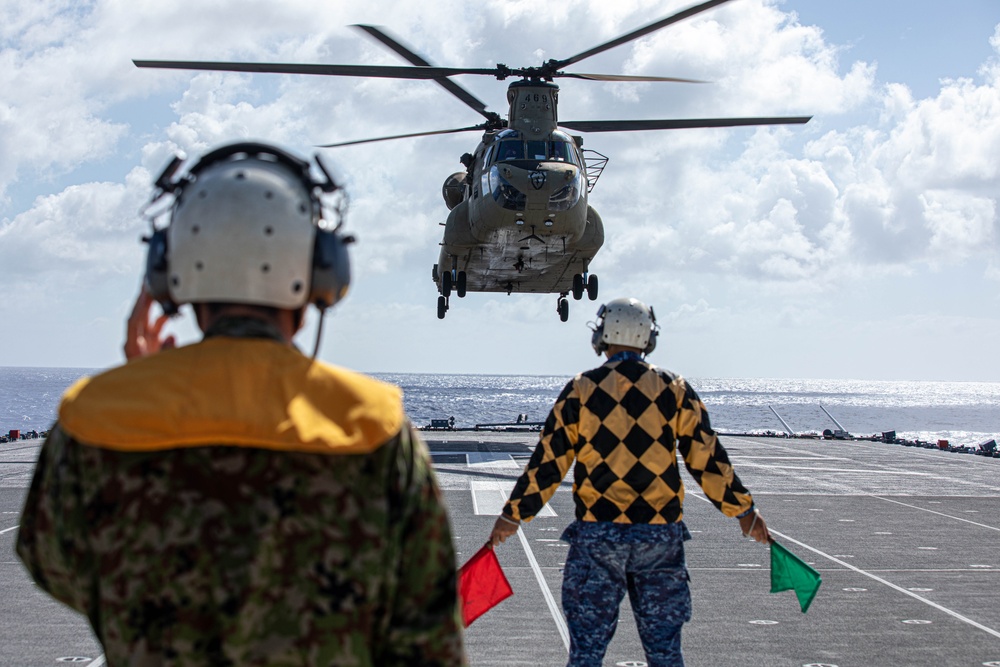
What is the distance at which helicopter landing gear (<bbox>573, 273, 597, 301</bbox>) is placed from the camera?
25087 mm

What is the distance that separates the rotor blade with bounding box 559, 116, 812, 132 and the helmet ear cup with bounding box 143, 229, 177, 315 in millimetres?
21179

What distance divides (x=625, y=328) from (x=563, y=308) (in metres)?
22.6

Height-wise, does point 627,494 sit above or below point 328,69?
below

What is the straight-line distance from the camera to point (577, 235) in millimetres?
22016

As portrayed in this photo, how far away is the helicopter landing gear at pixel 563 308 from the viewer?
2775cm

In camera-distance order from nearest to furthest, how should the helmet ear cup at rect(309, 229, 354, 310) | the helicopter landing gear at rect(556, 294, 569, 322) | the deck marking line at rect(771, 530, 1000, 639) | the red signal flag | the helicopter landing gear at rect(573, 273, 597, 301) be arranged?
1. the helmet ear cup at rect(309, 229, 354, 310)
2. the red signal flag
3. the deck marking line at rect(771, 530, 1000, 639)
4. the helicopter landing gear at rect(573, 273, 597, 301)
5. the helicopter landing gear at rect(556, 294, 569, 322)

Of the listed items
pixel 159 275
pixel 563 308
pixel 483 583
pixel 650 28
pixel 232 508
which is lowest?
pixel 483 583

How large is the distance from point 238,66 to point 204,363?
19816mm

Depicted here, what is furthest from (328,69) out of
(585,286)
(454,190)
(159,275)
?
(159,275)

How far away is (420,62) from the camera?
22219mm

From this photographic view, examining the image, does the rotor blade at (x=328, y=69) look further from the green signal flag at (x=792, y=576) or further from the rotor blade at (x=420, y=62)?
the green signal flag at (x=792, y=576)

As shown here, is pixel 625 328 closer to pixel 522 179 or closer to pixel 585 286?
pixel 522 179

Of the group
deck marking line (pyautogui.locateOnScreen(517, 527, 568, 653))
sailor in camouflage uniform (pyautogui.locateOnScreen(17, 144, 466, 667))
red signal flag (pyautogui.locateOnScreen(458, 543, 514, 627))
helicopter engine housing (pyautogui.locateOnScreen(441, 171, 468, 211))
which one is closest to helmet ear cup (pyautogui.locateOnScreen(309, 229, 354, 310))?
sailor in camouflage uniform (pyautogui.locateOnScreen(17, 144, 466, 667))

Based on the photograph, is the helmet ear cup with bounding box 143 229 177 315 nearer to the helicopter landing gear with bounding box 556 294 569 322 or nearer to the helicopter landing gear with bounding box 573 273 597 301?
the helicopter landing gear with bounding box 573 273 597 301
